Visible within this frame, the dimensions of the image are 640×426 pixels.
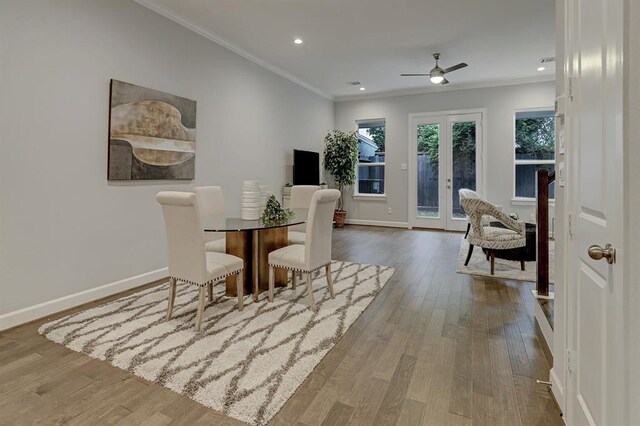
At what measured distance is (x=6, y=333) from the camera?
2408mm

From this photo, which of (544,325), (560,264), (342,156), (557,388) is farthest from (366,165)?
(557,388)

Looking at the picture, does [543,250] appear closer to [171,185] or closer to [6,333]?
[171,185]

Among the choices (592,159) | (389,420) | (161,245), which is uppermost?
(592,159)

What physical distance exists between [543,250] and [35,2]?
14.4 feet

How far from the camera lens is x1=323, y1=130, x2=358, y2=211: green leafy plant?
24.0ft

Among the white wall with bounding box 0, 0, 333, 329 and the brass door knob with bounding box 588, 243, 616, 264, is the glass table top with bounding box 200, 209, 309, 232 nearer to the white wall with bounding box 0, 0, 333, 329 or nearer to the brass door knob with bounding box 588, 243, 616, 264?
the white wall with bounding box 0, 0, 333, 329

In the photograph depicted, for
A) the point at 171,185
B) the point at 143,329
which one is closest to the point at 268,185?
the point at 171,185

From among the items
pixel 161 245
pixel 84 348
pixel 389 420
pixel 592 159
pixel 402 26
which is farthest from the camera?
pixel 402 26

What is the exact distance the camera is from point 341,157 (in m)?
7.33

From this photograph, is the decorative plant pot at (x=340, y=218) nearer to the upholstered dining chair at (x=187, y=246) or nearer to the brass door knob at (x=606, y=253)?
the upholstered dining chair at (x=187, y=246)

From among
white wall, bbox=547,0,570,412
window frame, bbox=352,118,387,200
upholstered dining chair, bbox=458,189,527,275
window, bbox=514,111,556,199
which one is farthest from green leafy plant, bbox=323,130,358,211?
white wall, bbox=547,0,570,412

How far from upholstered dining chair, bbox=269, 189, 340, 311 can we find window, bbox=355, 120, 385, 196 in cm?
515

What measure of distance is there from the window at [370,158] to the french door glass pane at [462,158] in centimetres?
156

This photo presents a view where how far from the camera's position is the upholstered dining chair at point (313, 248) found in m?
2.70
